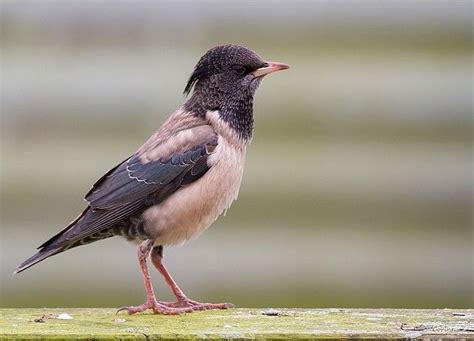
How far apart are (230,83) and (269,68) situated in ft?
0.62

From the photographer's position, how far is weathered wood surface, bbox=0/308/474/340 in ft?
15.3

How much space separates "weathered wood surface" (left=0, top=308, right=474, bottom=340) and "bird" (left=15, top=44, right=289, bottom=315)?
19.9 inches

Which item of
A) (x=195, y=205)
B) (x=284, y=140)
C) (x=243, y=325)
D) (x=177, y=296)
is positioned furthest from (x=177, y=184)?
(x=284, y=140)

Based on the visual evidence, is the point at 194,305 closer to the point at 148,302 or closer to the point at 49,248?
the point at 148,302

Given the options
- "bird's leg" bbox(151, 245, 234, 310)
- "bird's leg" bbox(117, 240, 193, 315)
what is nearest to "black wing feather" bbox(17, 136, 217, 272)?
"bird's leg" bbox(117, 240, 193, 315)

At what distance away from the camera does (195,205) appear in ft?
19.7

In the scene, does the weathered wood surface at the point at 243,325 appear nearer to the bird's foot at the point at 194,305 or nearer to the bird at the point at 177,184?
the bird's foot at the point at 194,305

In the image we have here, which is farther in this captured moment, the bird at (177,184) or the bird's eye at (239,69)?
the bird's eye at (239,69)

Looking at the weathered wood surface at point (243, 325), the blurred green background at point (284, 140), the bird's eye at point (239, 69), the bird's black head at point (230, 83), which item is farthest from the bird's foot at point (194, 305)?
the blurred green background at point (284, 140)

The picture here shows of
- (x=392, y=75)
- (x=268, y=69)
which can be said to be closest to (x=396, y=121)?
(x=392, y=75)

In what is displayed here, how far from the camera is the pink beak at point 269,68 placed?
6208mm

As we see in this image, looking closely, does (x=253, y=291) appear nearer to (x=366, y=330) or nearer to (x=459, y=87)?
(x=459, y=87)

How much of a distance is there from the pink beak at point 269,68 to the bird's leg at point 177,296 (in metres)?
0.79

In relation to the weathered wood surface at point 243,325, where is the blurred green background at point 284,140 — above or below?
above
